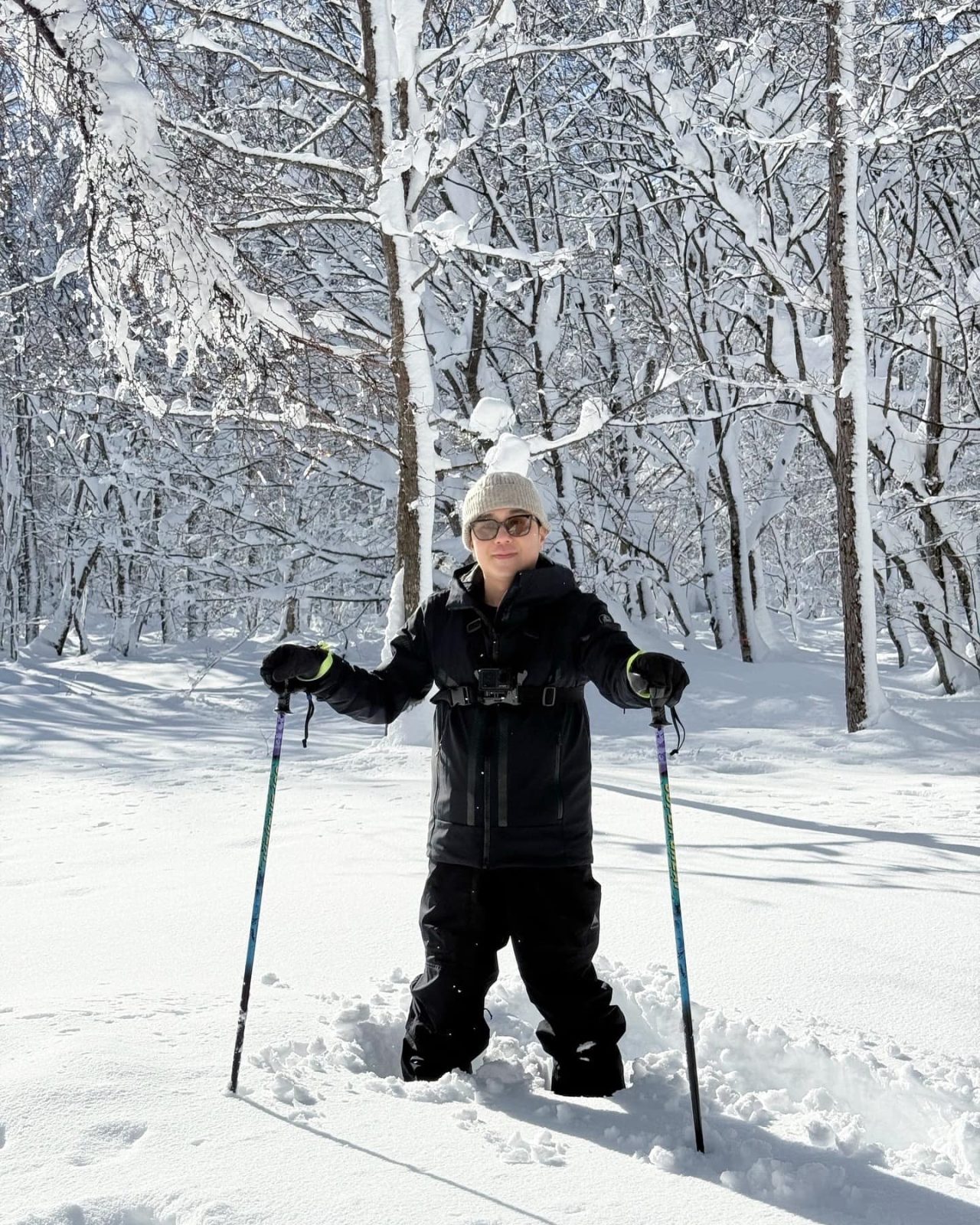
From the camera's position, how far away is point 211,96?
10.2 meters

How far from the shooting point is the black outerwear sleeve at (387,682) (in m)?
2.93

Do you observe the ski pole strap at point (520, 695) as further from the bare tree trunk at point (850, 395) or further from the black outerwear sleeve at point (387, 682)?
the bare tree trunk at point (850, 395)

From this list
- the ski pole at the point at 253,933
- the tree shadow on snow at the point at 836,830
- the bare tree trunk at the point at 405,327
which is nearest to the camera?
the ski pole at the point at 253,933

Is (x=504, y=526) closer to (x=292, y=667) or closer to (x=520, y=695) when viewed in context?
(x=520, y=695)

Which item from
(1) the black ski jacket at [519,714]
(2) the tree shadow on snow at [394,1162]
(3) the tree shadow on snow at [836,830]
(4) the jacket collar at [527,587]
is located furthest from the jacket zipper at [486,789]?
(3) the tree shadow on snow at [836,830]

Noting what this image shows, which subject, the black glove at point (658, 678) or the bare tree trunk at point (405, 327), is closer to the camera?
the black glove at point (658, 678)

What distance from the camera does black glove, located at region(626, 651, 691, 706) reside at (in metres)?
2.61

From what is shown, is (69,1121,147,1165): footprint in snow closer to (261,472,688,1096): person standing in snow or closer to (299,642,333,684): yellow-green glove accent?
(261,472,688,1096): person standing in snow

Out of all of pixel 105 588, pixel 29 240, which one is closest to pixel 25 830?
pixel 29 240

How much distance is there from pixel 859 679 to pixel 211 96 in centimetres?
864

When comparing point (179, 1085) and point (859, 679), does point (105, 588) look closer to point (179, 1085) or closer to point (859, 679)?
point (859, 679)

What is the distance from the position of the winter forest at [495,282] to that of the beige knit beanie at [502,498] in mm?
2560

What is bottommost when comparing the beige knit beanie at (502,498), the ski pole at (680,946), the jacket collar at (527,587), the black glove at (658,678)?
the ski pole at (680,946)

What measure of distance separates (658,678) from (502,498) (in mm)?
727
